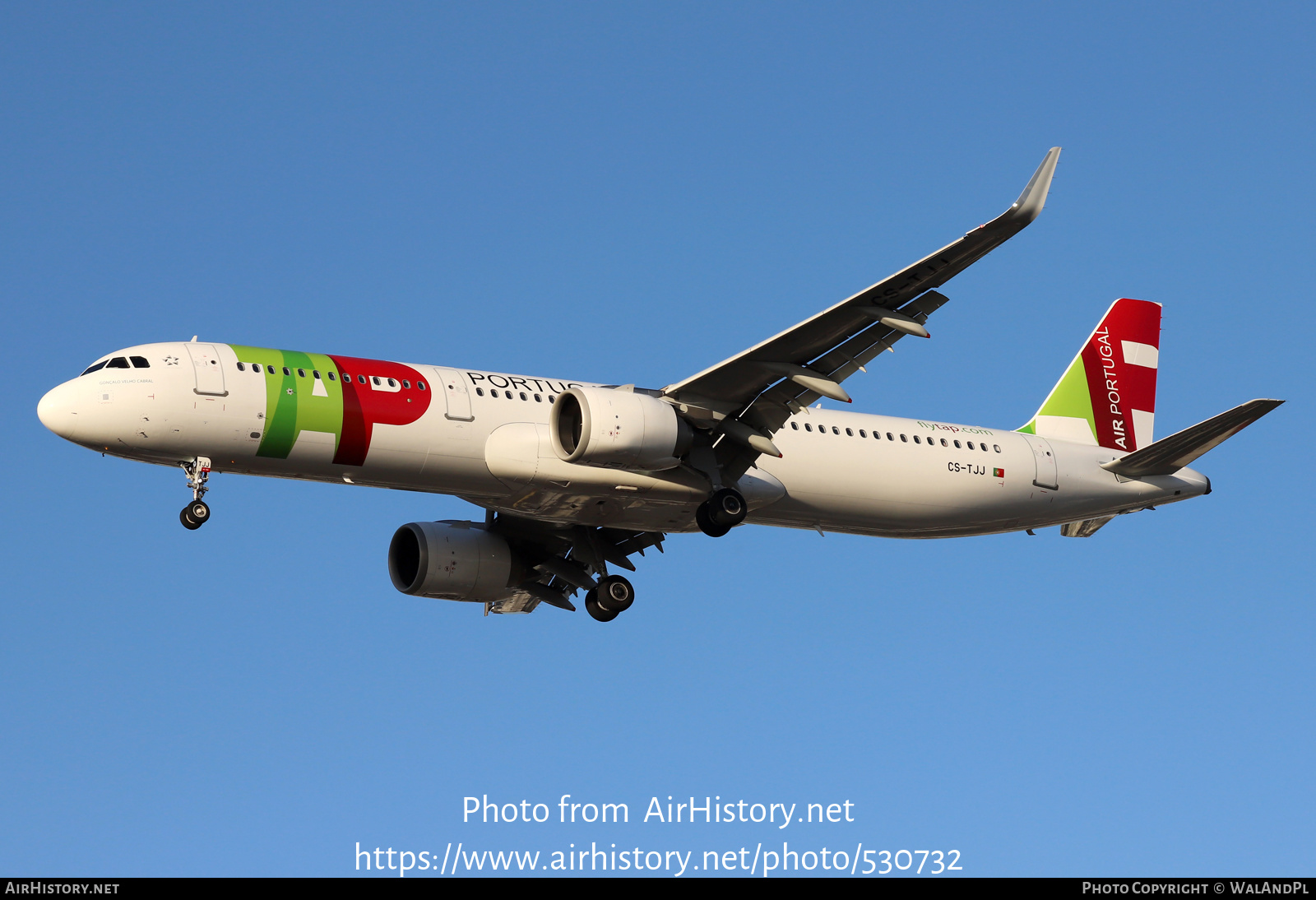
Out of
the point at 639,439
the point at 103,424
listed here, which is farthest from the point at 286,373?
the point at 639,439

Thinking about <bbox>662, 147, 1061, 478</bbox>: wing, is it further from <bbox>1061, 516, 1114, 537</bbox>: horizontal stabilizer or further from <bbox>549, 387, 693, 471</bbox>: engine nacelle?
<bbox>1061, 516, 1114, 537</bbox>: horizontal stabilizer

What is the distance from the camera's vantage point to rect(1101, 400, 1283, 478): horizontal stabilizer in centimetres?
3403

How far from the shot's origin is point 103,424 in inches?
1201

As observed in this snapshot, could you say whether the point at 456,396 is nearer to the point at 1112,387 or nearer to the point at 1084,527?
the point at 1084,527

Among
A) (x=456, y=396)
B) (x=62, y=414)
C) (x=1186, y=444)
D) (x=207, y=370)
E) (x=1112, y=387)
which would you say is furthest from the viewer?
(x=1112, y=387)

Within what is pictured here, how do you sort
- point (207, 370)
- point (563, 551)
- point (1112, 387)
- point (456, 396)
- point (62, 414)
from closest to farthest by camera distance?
point (62, 414)
point (207, 370)
point (456, 396)
point (563, 551)
point (1112, 387)

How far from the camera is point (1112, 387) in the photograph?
41.0 metres

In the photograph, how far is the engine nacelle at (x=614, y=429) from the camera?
31641 millimetres

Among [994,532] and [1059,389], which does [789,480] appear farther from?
[1059,389]

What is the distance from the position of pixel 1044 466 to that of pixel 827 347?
8.87 m

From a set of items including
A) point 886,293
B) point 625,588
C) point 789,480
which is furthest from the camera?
point 625,588

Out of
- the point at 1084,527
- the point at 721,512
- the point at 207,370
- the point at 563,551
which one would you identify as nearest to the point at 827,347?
the point at 721,512

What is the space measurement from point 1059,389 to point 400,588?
56.0 feet

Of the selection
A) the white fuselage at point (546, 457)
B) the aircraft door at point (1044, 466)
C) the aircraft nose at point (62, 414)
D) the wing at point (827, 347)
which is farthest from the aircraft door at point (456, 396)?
the aircraft door at point (1044, 466)
